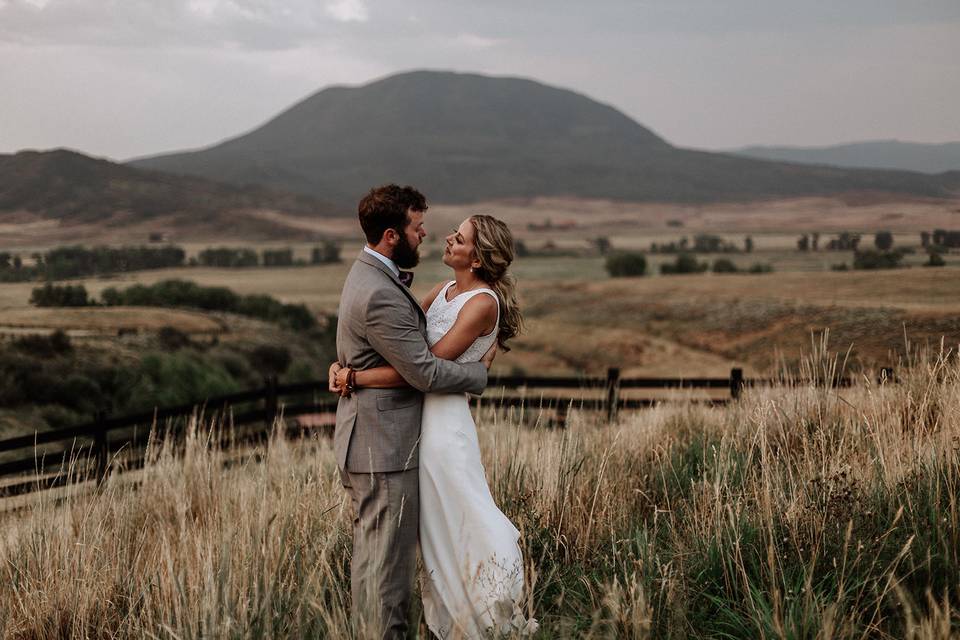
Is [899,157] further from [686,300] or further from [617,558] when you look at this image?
[617,558]

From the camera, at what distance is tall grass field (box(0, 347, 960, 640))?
3494mm

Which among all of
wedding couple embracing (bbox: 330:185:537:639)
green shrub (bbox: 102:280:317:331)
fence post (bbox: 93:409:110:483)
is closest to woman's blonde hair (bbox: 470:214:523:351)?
wedding couple embracing (bbox: 330:185:537:639)

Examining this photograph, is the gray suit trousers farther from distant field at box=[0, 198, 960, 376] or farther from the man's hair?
the man's hair

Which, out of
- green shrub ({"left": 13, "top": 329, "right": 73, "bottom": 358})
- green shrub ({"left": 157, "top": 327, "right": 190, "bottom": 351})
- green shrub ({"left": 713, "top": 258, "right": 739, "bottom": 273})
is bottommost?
green shrub ({"left": 157, "top": 327, "right": 190, "bottom": 351})

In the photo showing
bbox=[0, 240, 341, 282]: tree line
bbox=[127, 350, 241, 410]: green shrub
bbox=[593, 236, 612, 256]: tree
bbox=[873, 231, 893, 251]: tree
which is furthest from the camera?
bbox=[593, 236, 612, 256]: tree

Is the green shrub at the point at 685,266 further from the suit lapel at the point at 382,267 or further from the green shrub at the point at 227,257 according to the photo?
the suit lapel at the point at 382,267

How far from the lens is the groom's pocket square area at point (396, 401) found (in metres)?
3.80

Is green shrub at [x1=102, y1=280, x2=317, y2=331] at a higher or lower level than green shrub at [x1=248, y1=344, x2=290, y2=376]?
higher

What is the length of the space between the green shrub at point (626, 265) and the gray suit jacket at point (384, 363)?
2100 inches

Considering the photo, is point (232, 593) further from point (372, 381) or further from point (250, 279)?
point (250, 279)

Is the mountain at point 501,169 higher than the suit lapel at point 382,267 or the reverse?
higher

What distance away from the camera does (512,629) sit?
3656 millimetres

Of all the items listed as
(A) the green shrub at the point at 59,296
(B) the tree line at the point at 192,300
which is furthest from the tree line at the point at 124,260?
(B) the tree line at the point at 192,300

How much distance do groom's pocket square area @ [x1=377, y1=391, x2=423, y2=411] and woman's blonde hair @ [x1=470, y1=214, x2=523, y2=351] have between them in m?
0.55
